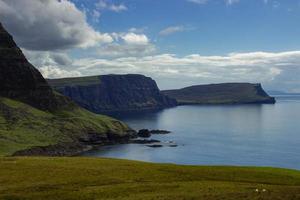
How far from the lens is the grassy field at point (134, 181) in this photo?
48.2 metres

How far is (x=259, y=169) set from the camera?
72062mm

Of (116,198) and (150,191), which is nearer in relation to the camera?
(116,198)

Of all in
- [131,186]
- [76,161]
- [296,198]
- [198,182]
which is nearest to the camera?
[296,198]

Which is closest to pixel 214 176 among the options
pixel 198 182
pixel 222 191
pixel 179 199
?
pixel 198 182

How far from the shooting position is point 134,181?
5809 centimetres

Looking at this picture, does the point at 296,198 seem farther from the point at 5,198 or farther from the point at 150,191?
the point at 5,198

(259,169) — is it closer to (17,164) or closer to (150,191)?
(150,191)

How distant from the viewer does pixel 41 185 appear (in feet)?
179

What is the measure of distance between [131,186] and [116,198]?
708cm

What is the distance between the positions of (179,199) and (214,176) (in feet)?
68.5

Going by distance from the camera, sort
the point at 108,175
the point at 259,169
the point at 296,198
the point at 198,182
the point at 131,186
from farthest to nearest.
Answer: the point at 259,169
the point at 108,175
the point at 198,182
the point at 131,186
the point at 296,198

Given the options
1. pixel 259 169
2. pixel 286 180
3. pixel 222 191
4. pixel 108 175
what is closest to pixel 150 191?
pixel 222 191

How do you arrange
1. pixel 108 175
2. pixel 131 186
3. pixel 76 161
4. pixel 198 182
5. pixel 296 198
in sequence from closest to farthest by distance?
1. pixel 296 198
2. pixel 131 186
3. pixel 198 182
4. pixel 108 175
5. pixel 76 161

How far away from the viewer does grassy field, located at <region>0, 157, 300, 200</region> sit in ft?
158
